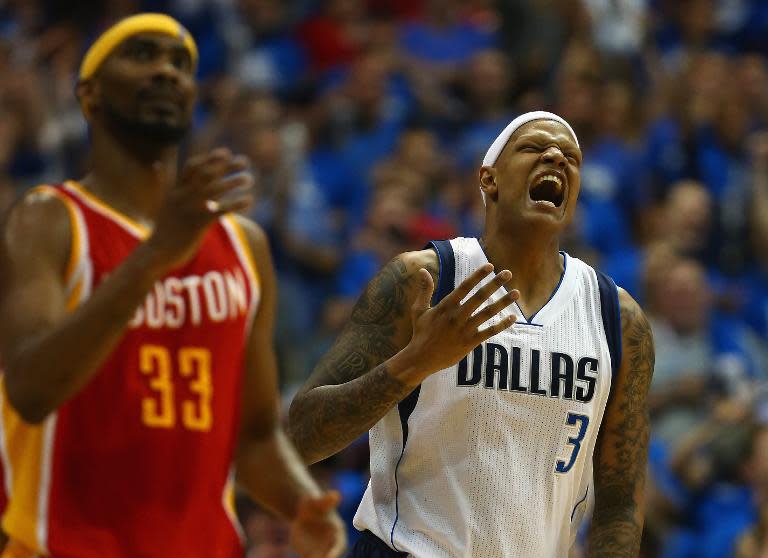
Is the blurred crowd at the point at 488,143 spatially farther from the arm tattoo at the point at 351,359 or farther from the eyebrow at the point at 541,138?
the eyebrow at the point at 541,138

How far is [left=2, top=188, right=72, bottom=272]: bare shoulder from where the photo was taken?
400 centimetres

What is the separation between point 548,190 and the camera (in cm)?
467

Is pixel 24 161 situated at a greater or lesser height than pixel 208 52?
lesser

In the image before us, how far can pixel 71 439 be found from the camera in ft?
13.0

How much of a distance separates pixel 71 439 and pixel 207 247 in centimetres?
73

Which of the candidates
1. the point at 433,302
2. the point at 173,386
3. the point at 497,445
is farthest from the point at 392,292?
the point at 173,386

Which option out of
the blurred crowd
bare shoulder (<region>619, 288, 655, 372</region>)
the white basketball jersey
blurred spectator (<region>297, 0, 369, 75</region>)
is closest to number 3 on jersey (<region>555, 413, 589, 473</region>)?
the white basketball jersey

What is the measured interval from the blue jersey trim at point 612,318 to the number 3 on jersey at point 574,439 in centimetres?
21

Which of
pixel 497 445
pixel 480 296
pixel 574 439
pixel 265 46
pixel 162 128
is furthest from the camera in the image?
pixel 265 46

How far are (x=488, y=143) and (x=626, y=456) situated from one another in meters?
6.82

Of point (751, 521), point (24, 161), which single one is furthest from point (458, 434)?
point (24, 161)

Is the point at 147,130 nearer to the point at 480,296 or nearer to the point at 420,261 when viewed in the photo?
the point at 420,261

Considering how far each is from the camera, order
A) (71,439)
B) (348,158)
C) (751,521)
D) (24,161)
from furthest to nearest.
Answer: (348,158), (24,161), (751,521), (71,439)

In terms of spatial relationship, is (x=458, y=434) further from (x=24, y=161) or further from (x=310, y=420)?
(x=24, y=161)
